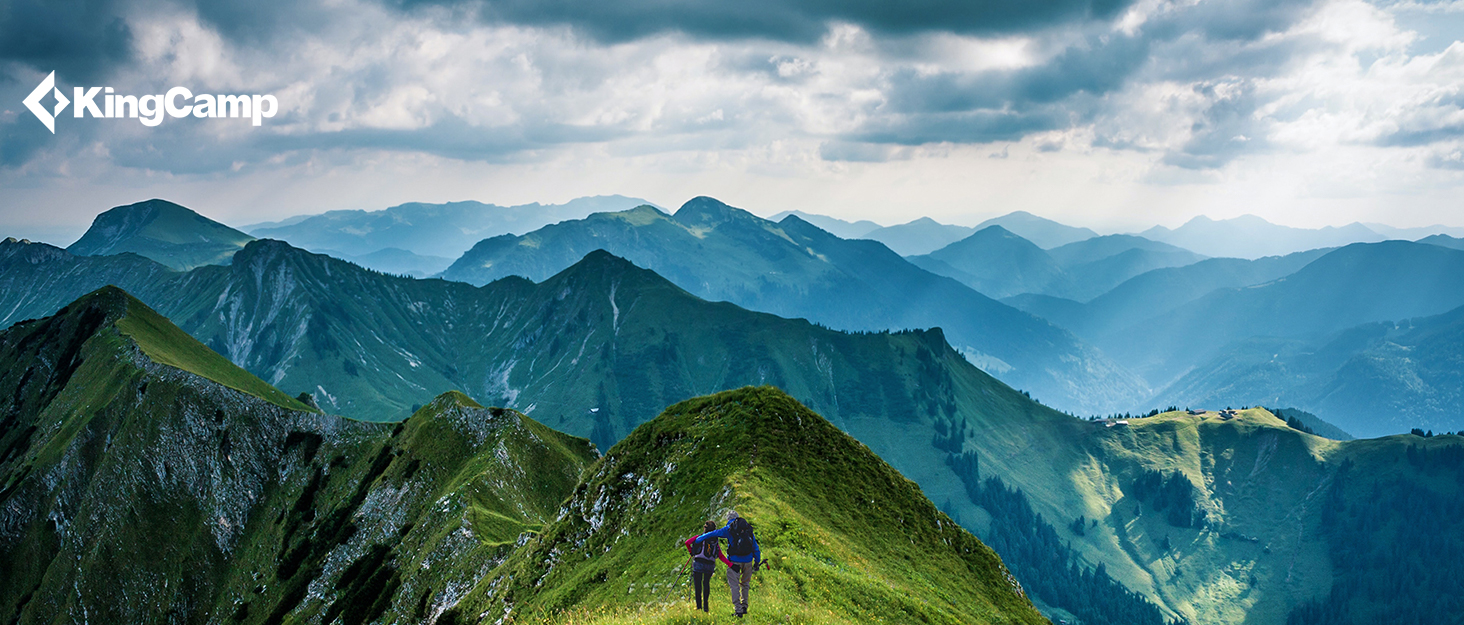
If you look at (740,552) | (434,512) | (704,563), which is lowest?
(434,512)

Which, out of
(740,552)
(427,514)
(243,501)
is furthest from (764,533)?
(243,501)

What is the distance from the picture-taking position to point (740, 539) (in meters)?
30.9

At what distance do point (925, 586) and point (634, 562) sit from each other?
71.0 ft

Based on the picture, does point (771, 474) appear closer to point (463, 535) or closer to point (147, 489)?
point (463, 535)

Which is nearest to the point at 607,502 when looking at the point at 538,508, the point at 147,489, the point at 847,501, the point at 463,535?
the point at 847,501

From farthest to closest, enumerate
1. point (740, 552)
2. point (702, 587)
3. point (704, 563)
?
point (702, 587), point (704, 563), point (740, 552)

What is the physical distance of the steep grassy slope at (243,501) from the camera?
12200 cm

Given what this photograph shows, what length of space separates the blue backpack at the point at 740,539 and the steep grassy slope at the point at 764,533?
22.4ft

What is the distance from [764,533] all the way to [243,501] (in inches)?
6075

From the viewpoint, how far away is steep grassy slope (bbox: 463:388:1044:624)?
1768 inches

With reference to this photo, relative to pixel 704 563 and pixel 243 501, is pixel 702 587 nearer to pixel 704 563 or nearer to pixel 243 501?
pixel 704 563

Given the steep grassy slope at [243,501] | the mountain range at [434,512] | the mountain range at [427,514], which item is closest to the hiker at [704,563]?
the mountain range at [434,512]

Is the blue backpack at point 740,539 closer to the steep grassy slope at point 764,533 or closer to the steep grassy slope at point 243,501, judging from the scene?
the steep grassy slope at point 764,533

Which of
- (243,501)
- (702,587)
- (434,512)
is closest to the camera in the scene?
(702,587)
